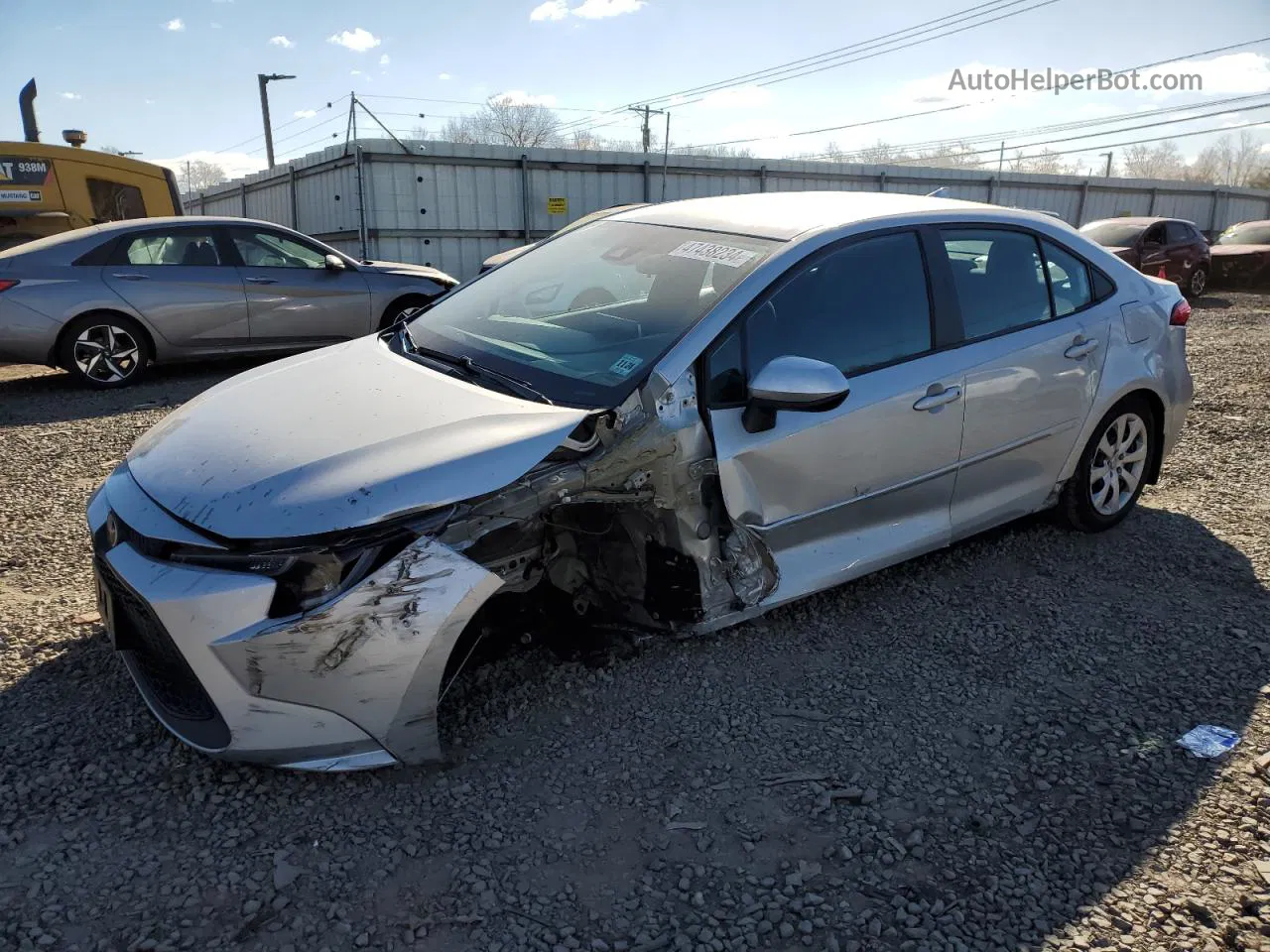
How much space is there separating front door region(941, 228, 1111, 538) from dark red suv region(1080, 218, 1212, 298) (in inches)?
537

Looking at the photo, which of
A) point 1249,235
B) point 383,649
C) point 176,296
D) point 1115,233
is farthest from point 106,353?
point 1249,235

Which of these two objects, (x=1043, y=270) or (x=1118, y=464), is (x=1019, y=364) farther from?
(x=1118, y=464)

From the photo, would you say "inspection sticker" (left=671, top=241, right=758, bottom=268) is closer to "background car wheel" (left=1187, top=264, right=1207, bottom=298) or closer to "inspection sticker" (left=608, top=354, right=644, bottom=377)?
"inspection sticker" (left=608, top=354, right=644, bottom=377)

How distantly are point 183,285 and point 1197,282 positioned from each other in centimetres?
1751

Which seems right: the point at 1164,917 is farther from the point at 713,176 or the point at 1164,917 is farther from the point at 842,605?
the point at 713,176

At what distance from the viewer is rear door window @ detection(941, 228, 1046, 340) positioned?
3688 millimetres

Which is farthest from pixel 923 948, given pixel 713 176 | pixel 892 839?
pixel 713 176

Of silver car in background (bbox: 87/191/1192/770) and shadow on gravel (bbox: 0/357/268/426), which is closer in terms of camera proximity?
silver car in background (bbox: 87/191/1192/770)

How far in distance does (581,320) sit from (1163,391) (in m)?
2.95

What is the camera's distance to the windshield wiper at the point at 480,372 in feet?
9.80

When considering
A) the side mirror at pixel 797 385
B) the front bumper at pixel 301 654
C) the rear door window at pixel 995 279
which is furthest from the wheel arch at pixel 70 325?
the rear door window at pixel 995 279

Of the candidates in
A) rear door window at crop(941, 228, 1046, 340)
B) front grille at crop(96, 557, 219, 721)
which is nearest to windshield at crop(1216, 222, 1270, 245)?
rear door window at crop(941, 228, 1046, 340)

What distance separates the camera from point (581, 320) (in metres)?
3.41

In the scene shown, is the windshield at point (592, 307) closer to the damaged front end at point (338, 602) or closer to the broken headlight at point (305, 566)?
the damaged front end at point (338, 602)
